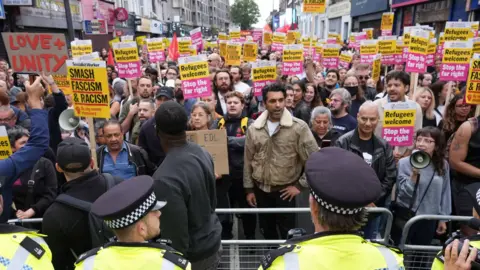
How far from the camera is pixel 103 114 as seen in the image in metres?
4.27

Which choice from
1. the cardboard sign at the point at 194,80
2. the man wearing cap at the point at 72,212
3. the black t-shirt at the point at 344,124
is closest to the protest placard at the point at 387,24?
the cardboard sign at the point at 194,80

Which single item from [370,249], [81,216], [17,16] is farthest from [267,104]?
[17,16]

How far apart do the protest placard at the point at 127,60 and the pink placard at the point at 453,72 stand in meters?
5.72

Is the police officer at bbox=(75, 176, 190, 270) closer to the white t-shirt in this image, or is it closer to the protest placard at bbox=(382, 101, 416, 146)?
the white t-shirt

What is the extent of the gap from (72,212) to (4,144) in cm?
156

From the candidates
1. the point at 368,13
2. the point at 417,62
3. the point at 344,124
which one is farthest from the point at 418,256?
the point at 368,13

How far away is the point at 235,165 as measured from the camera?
4.68 meters

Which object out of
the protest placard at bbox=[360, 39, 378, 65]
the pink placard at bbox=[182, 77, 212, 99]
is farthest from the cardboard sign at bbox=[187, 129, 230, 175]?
the protest placard at bbox=[360, 39, 378, 65]

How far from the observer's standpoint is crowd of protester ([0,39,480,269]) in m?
2.53

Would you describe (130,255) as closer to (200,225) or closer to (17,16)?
(200,225)

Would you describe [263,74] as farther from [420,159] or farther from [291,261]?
[291,261]

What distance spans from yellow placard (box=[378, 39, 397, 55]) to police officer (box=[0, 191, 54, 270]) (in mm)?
9141

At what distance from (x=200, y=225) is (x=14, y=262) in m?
1.13

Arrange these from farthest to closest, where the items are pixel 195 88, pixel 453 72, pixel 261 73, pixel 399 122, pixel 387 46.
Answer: pixel 387 46, pixel 261 73, pixel 195 88, pixel 453 72, pixel 399 122
